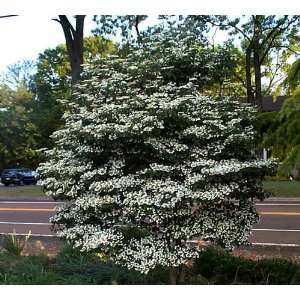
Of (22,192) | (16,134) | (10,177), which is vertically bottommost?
(22,192)

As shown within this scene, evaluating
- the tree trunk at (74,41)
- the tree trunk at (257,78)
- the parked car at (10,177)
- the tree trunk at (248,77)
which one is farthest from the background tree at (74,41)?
the tree trunk at (257,78)

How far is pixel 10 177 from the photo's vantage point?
586 centimetres

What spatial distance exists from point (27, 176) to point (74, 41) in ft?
5.81

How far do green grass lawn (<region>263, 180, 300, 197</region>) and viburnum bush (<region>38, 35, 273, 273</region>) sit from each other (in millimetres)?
238

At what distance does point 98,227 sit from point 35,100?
2036 mm

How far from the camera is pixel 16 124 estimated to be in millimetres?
5801

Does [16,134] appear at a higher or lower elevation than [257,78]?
lower

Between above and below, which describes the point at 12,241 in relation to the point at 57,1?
below

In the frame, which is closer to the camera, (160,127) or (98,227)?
(160,127)

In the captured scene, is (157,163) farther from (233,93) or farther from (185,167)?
(233,93)

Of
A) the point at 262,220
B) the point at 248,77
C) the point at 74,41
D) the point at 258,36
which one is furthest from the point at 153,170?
the point at 262,220

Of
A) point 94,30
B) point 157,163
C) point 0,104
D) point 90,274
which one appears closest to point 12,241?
point 90,274

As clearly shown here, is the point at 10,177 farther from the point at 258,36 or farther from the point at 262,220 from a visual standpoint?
the point at 262,220
